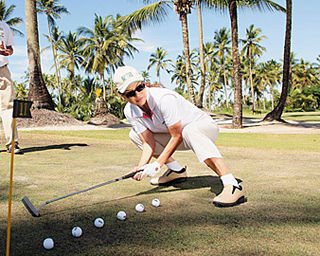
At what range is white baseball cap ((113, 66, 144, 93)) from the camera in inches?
133

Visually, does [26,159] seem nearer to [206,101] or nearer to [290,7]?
[290,7]

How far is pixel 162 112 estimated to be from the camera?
352 centimetres

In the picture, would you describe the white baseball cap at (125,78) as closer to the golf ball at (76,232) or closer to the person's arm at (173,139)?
the person's arm at (173,139)

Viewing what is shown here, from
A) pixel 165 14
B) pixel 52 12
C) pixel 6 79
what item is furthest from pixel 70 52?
pixel 6 79

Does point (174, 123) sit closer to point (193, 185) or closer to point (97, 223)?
point (193, 185)

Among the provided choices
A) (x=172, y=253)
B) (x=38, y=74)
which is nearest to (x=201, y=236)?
(x=172, y=253)

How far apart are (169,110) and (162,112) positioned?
79mm

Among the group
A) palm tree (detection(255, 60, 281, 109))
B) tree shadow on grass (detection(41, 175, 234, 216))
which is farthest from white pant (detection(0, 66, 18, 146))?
palm tree (detection(255, 60, 281, 109))

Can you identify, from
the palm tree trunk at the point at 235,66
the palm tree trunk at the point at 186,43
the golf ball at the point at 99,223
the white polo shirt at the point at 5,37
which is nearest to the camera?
the golf ball at the point at 99,223

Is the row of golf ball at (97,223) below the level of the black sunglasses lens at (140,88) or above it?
below

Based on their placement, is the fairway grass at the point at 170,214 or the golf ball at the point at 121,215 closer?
the fairway grass at the point at 170,214

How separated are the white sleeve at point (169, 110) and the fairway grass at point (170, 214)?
28.7 inches

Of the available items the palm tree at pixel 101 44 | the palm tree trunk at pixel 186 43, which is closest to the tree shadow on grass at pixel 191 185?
the palm tree trunk at pixel 186 43

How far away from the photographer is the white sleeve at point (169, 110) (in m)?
3.47
